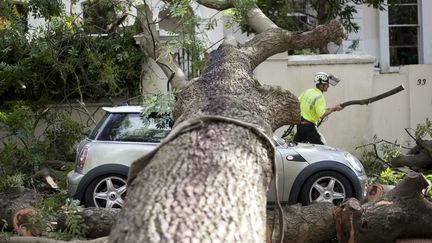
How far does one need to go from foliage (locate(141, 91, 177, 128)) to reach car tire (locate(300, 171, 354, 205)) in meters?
1.84

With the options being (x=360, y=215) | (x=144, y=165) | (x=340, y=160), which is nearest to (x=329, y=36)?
(x=340, y=160)

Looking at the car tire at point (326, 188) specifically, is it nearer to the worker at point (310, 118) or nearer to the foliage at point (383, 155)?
the worker at point (310, 118)

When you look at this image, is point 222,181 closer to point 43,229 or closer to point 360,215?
point 360,215

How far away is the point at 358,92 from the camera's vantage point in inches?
529

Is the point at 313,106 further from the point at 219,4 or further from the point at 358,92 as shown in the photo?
the point at 358,92

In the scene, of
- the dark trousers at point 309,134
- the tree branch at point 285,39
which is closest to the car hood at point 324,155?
the tree branch at point 285,39

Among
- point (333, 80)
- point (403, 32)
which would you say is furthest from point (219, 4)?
point (403, 32)

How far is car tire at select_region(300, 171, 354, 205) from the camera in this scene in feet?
28.4

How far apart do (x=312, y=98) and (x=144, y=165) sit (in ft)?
23.8

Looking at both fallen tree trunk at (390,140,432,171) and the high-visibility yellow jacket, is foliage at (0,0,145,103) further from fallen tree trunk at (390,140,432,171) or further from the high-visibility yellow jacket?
fallen tree trunk at (390,140,432,171)

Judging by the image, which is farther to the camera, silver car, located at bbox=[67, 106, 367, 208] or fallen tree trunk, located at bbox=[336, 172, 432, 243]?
silver car, located at bbox=[67, 106, 367, 208]

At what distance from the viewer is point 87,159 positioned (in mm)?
8680

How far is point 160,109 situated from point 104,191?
128 centimetres

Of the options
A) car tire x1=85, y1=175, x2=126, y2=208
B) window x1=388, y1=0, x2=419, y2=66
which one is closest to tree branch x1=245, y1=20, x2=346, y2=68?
car tire x1=85, y1=175, x2=126, y2=208
